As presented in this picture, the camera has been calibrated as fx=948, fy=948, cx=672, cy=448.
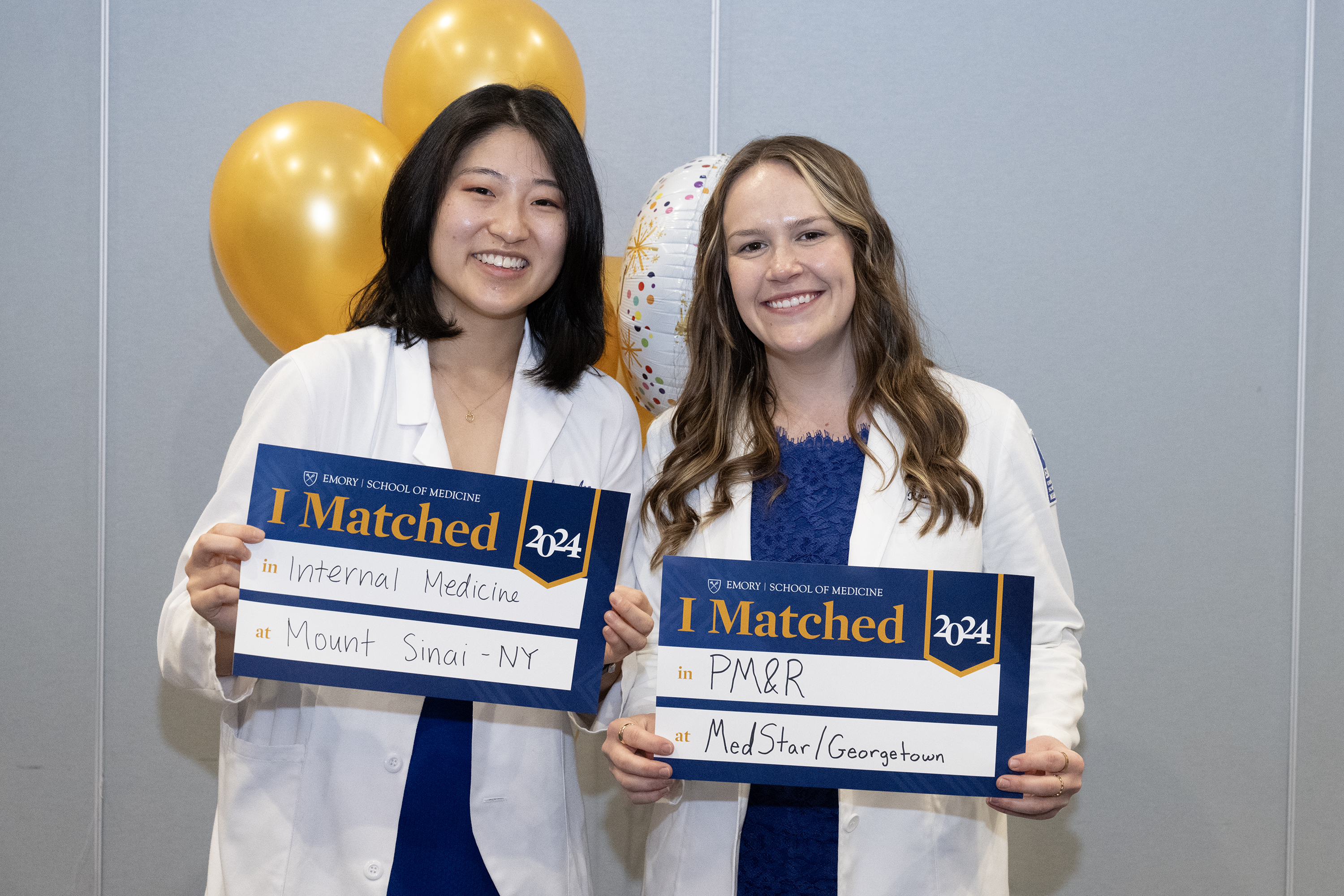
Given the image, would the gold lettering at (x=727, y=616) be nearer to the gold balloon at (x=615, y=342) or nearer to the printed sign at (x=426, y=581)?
the printed sign at (x=426, y=581)

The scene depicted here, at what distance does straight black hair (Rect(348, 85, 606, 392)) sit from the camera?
165cm

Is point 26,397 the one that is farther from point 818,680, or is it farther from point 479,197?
point 818,680

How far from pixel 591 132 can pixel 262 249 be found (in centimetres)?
108

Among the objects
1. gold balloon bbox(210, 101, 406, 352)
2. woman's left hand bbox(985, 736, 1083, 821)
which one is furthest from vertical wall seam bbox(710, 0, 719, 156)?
woman's left hand bbox(985, 736, 1083, 821)

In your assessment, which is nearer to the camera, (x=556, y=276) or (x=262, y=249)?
(x=556, y=276)

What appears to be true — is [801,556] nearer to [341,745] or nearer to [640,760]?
[640,760]

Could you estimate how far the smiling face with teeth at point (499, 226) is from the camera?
1623 millimetres

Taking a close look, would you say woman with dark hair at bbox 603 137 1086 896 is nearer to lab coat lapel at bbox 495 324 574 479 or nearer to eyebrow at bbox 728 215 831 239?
eyebrow at bbox 728 215 831 239

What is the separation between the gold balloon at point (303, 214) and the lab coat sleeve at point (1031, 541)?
1.30 m

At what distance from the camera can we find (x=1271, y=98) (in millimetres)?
2695

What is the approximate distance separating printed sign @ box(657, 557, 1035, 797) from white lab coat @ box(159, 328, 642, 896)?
0.62ft

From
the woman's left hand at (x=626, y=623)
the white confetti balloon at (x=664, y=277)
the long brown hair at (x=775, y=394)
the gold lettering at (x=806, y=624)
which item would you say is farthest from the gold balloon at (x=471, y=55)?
the gold lettering at (x=806, y=624)

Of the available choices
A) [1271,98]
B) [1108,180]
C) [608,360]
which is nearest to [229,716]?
[608,360]

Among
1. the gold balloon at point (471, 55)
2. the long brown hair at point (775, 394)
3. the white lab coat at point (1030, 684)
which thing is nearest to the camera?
the white lab coat at point (1030, 684)
